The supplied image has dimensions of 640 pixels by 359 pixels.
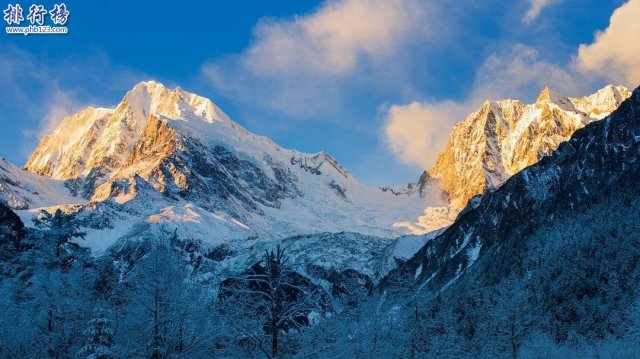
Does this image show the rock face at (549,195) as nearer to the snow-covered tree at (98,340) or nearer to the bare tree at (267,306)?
the bare tree at (267,306)

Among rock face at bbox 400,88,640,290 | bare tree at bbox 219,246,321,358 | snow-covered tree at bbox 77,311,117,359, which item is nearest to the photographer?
bare tree at bbox 219,246,321,358

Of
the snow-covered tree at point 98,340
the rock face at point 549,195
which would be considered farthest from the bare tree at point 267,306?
the rock face at point 549,195

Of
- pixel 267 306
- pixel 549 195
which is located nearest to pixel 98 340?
pixel 267 306

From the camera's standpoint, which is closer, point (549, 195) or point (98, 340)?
point (98, 340)

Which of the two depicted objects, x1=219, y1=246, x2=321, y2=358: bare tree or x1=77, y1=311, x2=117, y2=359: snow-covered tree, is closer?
x1=219, y1=246, x2=321, y2=358: bare tree

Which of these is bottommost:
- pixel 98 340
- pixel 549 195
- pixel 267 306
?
pixel 98 340

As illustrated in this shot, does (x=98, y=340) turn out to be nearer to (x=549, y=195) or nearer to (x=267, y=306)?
(x=267, y=306)

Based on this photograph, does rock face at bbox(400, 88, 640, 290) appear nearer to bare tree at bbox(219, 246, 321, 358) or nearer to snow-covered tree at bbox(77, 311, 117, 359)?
bare tree at bbox(219, 246, 321, 358)

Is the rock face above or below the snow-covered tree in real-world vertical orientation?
above

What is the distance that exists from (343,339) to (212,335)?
15267 millimetres

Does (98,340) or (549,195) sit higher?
(549,195)

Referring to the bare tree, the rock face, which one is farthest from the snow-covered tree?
the rock face

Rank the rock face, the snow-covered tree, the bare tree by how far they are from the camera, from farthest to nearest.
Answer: the rock face
the snow-covered tree
the bare tree

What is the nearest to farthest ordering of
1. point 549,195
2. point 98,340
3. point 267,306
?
point 267,306, point 98,340, point 549,195
